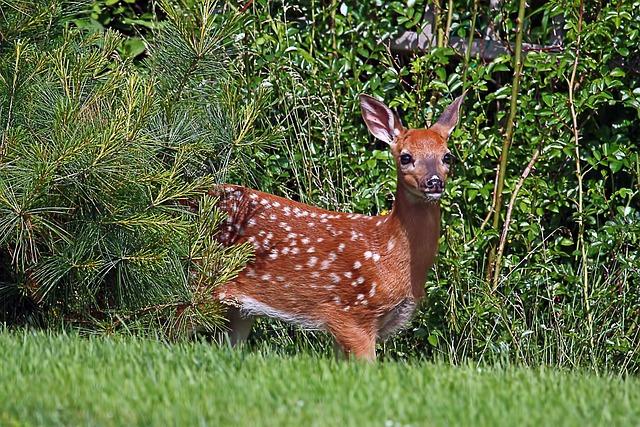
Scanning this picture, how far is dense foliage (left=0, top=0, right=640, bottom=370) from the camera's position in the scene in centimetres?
618

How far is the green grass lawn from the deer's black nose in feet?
3.78

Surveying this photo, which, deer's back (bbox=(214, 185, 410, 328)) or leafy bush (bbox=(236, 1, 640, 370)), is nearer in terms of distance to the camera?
deer's back (bbox=(214, 185, 410, 328))

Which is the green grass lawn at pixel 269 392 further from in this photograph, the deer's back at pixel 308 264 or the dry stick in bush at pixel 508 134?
the dry stick in bush at pixel 508 134

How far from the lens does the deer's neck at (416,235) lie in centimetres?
596

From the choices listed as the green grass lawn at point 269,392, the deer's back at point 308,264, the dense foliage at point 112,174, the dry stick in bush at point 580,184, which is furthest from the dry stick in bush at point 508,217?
the green grass lawn at point 269,392

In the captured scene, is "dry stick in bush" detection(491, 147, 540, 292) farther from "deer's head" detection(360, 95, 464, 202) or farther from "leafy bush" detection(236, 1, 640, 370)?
"deer's head" detection(360, 95, 464, 202)

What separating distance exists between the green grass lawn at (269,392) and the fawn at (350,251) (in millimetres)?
1151

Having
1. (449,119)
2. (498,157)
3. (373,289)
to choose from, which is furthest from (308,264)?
(498,157)

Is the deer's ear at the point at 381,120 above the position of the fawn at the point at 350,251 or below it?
above

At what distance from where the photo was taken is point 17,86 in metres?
5.58

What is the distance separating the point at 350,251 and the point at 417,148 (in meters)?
0.66

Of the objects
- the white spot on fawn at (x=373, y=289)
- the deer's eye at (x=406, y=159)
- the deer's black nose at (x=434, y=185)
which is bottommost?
the white spot on fawn at (x=373, y=289)

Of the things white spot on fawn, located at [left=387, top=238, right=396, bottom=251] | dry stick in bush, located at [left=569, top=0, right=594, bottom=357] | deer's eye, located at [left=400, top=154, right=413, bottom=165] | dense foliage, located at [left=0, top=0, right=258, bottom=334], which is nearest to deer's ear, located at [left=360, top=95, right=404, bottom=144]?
deer's eye, located at [left=400, top=154, right=413, bottom=165]

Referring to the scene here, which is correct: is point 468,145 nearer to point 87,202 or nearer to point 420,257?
point 420,257
